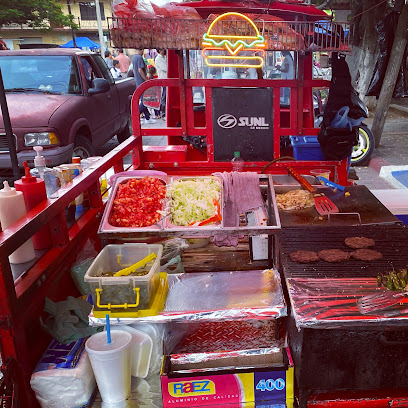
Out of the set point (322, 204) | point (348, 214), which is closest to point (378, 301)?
A: point (348, 214)

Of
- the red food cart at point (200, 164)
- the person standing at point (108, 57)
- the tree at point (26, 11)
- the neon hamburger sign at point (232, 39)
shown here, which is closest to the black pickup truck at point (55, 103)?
the red food cart at point (200, 164)

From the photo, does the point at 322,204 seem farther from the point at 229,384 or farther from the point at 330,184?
the point at 229,384

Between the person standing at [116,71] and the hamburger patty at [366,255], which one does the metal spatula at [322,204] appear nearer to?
the hamburger patty at [366,255]

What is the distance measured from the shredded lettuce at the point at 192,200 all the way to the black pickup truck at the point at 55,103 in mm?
4557

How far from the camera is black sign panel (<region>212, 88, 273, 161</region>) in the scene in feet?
16.6

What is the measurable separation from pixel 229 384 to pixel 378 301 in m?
1.03

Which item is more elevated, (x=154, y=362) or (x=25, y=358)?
(x=25, y=358)

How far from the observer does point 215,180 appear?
Result: 3568mm

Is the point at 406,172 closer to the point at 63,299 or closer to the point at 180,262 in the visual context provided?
the point at 180,262

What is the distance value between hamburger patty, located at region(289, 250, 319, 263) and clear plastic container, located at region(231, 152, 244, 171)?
2.42 m

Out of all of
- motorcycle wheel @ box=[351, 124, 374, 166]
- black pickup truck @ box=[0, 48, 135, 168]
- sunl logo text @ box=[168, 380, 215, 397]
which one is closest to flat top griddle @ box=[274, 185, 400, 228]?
sunl logo text @ box=[168, 380, 215, 397]

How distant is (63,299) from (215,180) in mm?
1587

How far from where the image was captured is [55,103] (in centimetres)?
768

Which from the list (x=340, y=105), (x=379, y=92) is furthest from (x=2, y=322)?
(x=379, y=92)
